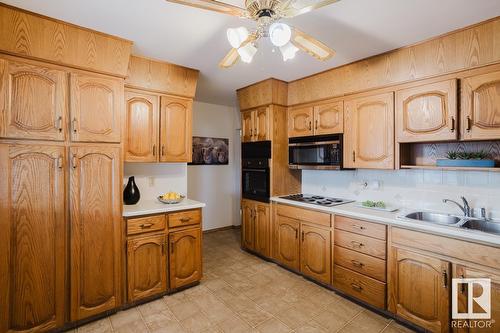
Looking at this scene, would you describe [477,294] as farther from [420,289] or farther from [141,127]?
[141,127]

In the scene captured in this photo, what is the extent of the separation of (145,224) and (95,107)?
1.14 metres

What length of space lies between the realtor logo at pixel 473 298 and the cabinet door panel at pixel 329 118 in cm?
173

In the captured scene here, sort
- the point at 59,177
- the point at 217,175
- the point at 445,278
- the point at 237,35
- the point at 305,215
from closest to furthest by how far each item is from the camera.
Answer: the point at 237,35
the point at 445,278
the point at 59,177
the point at 305,215
the point at 217,175

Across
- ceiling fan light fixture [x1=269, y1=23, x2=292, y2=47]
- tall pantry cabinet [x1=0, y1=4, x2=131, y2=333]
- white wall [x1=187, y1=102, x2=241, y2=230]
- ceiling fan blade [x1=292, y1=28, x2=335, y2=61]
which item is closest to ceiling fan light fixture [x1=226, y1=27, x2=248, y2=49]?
ceiling fan light fixture [x1=269, y1=23, x2=292, y2=47]

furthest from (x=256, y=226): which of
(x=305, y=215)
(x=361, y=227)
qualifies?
(x=361, y=227)

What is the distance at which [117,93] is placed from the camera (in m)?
2.28

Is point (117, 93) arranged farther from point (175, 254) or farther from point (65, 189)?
point (175, 254)

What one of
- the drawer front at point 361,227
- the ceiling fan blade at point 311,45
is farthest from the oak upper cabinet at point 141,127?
the drawer front at point 361,227

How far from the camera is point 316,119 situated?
3.15m

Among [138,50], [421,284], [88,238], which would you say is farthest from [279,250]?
[138,50]

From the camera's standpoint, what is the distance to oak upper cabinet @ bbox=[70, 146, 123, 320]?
6.82 ft

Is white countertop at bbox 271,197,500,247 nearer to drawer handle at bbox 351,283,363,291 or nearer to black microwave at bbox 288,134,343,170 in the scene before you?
black microwave at bbox 288,134,343,170

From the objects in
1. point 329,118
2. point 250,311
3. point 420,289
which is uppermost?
point 329,118

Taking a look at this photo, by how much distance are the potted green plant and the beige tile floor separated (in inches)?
57.0
